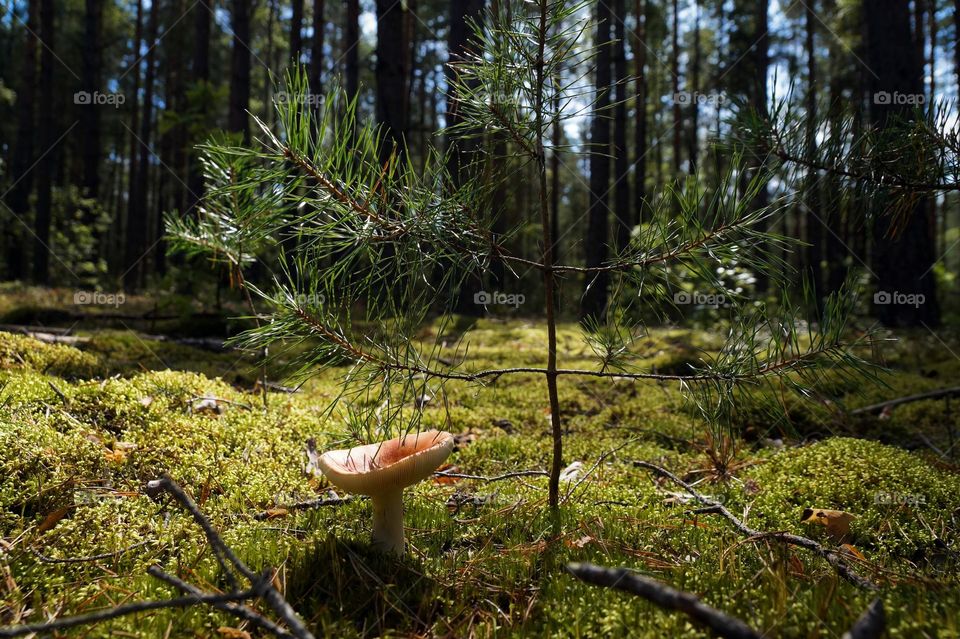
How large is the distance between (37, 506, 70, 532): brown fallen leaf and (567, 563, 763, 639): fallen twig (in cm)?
191

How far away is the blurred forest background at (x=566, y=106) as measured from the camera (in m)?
2.47

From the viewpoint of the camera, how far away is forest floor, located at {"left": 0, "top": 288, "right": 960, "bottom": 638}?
1.53 m

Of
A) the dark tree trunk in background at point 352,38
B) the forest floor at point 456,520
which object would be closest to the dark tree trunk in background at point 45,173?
the dark tree trunk in background at point 352,38

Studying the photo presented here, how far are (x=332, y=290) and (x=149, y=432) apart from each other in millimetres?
1599

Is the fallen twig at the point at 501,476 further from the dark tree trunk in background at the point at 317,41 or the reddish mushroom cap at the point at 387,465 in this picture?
the dark tree trunk in background at the point at 317,41

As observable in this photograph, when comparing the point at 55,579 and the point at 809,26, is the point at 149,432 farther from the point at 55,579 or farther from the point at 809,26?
the point at 809,26

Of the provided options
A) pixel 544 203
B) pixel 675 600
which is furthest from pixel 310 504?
pixel 675 600

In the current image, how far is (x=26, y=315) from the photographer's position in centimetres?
652

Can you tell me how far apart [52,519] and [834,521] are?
2.97 meters

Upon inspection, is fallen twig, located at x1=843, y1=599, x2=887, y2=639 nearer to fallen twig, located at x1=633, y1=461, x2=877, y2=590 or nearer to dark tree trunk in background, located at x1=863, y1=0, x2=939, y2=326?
fallen twig, located at x1=633, y1=461, x2=877, y2=590

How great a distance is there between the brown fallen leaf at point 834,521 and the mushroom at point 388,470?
157 cm

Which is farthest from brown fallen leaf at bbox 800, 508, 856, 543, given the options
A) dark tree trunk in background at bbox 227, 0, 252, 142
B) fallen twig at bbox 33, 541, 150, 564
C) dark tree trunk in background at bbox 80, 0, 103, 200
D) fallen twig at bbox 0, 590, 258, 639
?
dark tree trunk in background at bbox 80, 0, 103, 200

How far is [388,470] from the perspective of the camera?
5.57 feet

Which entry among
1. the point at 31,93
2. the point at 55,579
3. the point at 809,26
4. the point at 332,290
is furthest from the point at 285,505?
the point at 809,26
